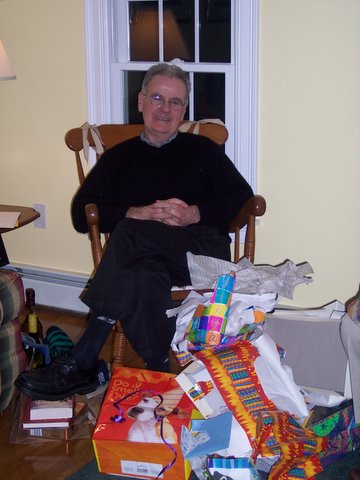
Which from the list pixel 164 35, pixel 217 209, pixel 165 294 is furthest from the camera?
pixel 164 35

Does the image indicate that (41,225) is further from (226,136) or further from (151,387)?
(151,387)

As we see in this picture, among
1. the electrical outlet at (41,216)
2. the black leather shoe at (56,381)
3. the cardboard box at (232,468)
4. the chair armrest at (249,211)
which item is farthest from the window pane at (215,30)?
the cardboard box at (232,468)

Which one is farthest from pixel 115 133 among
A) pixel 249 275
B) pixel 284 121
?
pixel 249 275

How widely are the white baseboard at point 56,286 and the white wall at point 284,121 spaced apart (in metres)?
0.08

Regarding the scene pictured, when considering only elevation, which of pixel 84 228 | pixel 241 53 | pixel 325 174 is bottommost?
pixel 84 228

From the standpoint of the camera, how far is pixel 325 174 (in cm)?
248

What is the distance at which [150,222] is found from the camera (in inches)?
82.3

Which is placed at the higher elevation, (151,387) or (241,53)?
(241,53)

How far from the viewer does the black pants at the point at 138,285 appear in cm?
196

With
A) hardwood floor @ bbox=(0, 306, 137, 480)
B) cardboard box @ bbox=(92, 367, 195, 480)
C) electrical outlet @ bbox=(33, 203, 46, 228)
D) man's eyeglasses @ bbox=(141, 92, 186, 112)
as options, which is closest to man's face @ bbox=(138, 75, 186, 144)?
man's eyeglasses @ bbox=(141, 92, 186, 112)

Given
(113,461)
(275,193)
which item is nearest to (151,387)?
(113,461)

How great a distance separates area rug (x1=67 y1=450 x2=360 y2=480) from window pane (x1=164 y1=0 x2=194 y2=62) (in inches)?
71.1

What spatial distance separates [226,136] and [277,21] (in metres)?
0.50

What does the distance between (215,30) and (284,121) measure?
0.54 m
